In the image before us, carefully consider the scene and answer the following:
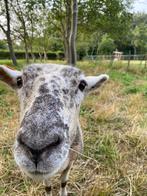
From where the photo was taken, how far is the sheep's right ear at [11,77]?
284cm

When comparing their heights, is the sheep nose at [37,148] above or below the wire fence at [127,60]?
A: above

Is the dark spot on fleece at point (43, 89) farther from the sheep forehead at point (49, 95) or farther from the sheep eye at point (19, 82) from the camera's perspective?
the sheep eye at point (19, 82)

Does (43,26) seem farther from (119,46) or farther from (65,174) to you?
(119,46)

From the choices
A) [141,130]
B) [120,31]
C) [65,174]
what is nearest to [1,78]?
[65,174]

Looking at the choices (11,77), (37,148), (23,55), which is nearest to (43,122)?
(37,148)

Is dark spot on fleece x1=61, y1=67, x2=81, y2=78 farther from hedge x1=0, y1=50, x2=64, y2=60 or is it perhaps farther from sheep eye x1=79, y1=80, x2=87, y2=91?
hedge x1=0, y1=50, x2=64, y2=60

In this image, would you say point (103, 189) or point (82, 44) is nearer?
point (103, 189)

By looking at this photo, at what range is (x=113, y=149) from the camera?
4.70 meters

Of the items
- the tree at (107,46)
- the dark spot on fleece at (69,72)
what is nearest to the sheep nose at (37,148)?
the dark spot on fleece at (69,72)

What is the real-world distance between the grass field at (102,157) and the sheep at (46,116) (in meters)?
1.58

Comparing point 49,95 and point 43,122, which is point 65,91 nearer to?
point 49,95

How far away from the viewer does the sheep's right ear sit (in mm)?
2836

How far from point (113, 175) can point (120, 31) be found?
1913cm

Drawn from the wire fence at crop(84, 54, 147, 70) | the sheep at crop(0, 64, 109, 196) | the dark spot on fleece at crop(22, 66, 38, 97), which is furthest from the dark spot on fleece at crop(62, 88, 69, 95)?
the wire fence at crop(84, 54, 147, 70)
